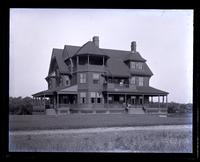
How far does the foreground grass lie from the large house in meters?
0.34

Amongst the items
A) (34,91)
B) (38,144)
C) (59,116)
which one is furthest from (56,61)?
(38,144)

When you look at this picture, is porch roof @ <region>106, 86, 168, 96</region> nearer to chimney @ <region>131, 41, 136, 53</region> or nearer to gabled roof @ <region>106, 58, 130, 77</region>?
gabled roof @ <region>106, 58, 130, 77</region>

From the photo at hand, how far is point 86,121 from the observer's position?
318cm

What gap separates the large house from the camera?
3143 millimetres

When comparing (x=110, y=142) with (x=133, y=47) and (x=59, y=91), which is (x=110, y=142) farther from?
(x=133, y=47)

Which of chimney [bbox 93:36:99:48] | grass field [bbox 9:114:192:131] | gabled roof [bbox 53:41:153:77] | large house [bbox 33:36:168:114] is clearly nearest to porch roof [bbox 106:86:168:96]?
large house [bbox 33:36:168:114]

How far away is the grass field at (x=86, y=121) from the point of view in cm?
293

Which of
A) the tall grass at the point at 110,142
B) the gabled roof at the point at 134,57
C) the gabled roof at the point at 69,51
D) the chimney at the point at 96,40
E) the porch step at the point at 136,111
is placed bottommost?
the tall grass at the point at 110,142

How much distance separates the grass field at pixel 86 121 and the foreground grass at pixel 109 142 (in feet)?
0.35

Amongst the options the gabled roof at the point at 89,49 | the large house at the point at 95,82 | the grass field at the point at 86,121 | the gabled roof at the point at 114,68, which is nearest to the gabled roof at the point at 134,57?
the large house at the point at 95,82

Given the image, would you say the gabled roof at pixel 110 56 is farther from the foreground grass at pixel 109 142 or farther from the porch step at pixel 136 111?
the foreground grass at pixel 109 142

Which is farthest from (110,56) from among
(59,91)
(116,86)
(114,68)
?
(59,91)
